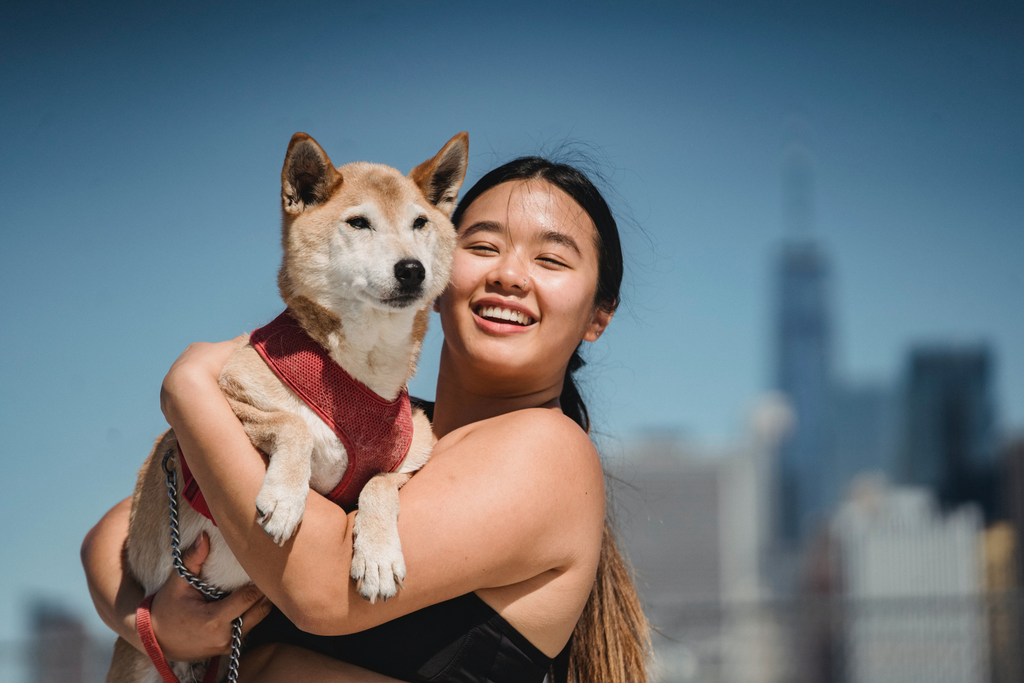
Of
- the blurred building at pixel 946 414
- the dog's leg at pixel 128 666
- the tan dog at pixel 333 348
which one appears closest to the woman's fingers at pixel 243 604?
the tan dog at pixel 333 348

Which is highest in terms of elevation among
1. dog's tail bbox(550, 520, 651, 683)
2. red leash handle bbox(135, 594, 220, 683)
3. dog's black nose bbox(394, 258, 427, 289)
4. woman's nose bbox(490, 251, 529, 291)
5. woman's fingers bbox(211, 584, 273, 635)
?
dog's black nose bbox(394, 258, 427, 289)

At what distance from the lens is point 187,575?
2320 millimetres

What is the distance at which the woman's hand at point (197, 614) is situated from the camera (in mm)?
2232

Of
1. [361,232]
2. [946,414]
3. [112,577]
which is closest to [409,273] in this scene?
[361,232]

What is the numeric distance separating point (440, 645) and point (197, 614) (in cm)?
74

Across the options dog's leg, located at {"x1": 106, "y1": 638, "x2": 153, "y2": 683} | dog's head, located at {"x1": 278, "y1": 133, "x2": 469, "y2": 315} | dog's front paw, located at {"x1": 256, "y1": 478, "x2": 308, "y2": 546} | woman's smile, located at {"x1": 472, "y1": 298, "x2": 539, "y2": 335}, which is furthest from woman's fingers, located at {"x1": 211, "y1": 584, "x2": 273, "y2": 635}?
woman's smile, located at {"x1": 472, "y1": 298, "x2": 539, "y2": 335}

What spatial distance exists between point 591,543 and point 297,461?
0.97m

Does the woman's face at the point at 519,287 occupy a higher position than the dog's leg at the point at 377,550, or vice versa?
the woman's face at the point at 519,287

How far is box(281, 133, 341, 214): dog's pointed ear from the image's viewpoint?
8.16 feet

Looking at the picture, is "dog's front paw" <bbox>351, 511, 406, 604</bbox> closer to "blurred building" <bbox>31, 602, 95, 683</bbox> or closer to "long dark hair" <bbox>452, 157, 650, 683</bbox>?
"long dark hair" <bbox>452, 157, 650, 683</bbox>

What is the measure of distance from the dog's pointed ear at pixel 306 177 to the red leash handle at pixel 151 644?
137cm

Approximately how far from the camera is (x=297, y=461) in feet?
6.95

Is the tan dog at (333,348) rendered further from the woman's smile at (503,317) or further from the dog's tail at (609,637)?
the dog's tail at (609,637)

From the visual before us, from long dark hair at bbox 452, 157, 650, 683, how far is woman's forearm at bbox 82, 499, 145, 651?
155 cm
